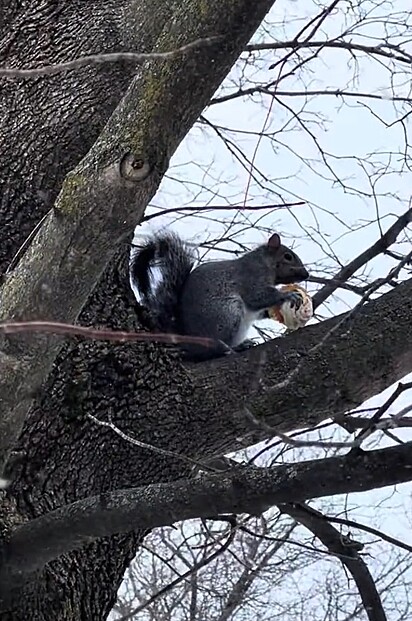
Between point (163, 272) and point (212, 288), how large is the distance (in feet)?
1.12

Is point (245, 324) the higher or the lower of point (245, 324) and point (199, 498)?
the higher

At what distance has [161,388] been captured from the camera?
5.48ft

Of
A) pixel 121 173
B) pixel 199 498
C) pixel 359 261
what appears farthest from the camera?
pixel 359 261

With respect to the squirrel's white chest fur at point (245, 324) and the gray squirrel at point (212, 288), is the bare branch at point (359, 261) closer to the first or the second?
the gray squirrel at point (212, 288)

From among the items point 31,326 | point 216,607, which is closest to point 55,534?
point 31,326

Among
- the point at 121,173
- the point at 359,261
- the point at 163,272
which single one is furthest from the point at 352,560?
the point at 121,173

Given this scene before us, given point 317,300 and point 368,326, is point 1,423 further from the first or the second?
point 317,300

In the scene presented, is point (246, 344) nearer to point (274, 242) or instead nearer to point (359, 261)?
point (359, 261)

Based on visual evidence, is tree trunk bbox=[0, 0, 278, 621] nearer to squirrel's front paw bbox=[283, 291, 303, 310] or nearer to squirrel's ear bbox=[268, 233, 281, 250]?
squirrel's front paw bbox=[283, 291, 303, 310]

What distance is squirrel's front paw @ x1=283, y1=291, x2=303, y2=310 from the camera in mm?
2340

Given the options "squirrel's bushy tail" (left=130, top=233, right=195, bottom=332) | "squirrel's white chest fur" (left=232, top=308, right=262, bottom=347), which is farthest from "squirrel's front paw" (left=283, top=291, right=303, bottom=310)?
"squirrel's bushy tail" (left=130, top=233, right=195, bottom=332)

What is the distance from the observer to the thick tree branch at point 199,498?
1210 millimetres

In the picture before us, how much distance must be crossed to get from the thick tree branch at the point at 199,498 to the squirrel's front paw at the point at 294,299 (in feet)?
3.50

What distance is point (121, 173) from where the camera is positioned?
3.66 feet
